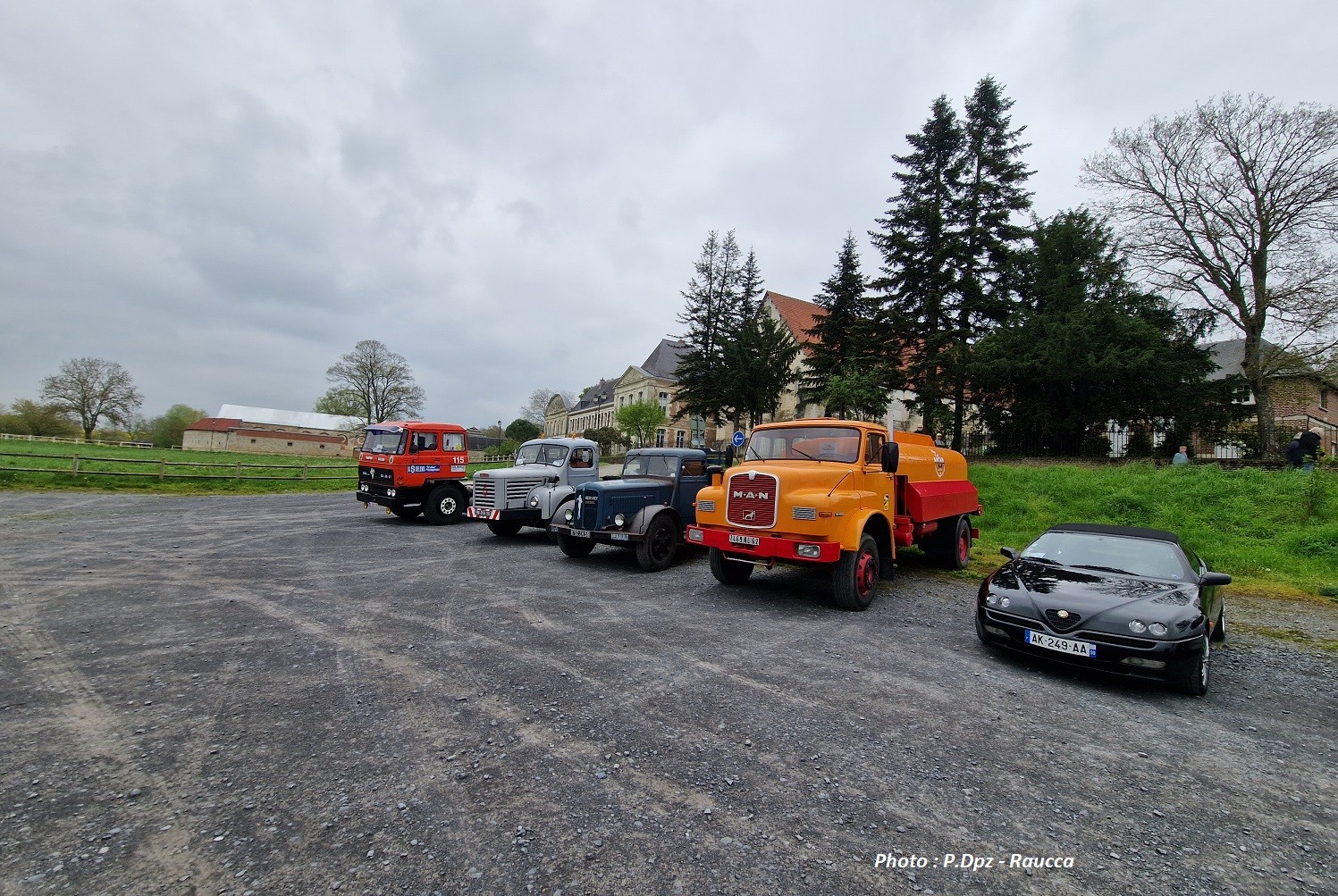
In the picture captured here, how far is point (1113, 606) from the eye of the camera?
4.86 metres

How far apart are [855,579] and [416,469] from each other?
39.6 ft

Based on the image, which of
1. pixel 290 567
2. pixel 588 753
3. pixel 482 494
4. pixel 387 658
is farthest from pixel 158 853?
pixel 482 494

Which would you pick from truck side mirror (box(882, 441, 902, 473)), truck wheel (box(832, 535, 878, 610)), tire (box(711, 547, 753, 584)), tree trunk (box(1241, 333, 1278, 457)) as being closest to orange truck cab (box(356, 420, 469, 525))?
tire (box(711, 547, 753, 584))

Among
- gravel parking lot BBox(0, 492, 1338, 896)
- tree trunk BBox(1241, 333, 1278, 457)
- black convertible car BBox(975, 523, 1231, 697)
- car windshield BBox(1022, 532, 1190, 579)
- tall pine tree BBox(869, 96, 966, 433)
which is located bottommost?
gravel parking lot BBox(0, 492, 1338, 896)

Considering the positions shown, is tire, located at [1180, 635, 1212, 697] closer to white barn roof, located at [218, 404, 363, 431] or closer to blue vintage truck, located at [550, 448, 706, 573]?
blue vintage truck, located at [550, 448, 706, 573]

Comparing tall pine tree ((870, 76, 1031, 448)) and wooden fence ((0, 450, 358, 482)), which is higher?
tall pine tree ((870, 76, 1031, 448))

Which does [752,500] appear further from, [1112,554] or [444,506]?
[444,506]

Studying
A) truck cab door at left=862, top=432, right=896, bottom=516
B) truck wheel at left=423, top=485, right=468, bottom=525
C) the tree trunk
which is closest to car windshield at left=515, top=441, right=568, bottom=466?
truck wheel at left=423, top=485, right=468, bottom=525

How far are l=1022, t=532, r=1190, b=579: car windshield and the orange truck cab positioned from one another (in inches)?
538

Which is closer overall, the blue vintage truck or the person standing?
the blue vintage truck

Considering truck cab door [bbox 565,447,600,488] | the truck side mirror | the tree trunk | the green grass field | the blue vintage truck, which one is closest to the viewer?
the truck side mirror

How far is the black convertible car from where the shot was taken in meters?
4.59

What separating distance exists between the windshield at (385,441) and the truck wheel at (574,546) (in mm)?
6892

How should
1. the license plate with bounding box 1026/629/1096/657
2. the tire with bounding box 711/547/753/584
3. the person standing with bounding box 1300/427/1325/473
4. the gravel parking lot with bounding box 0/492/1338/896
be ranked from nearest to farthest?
the gravel parking lot with bounding box 0/492/1338/896 → the license plate with bounding box 1026/629/1096/657 → the tire with bounding box 711/547/753/584 → the person standing with bounding box 1300/427/1325/473
